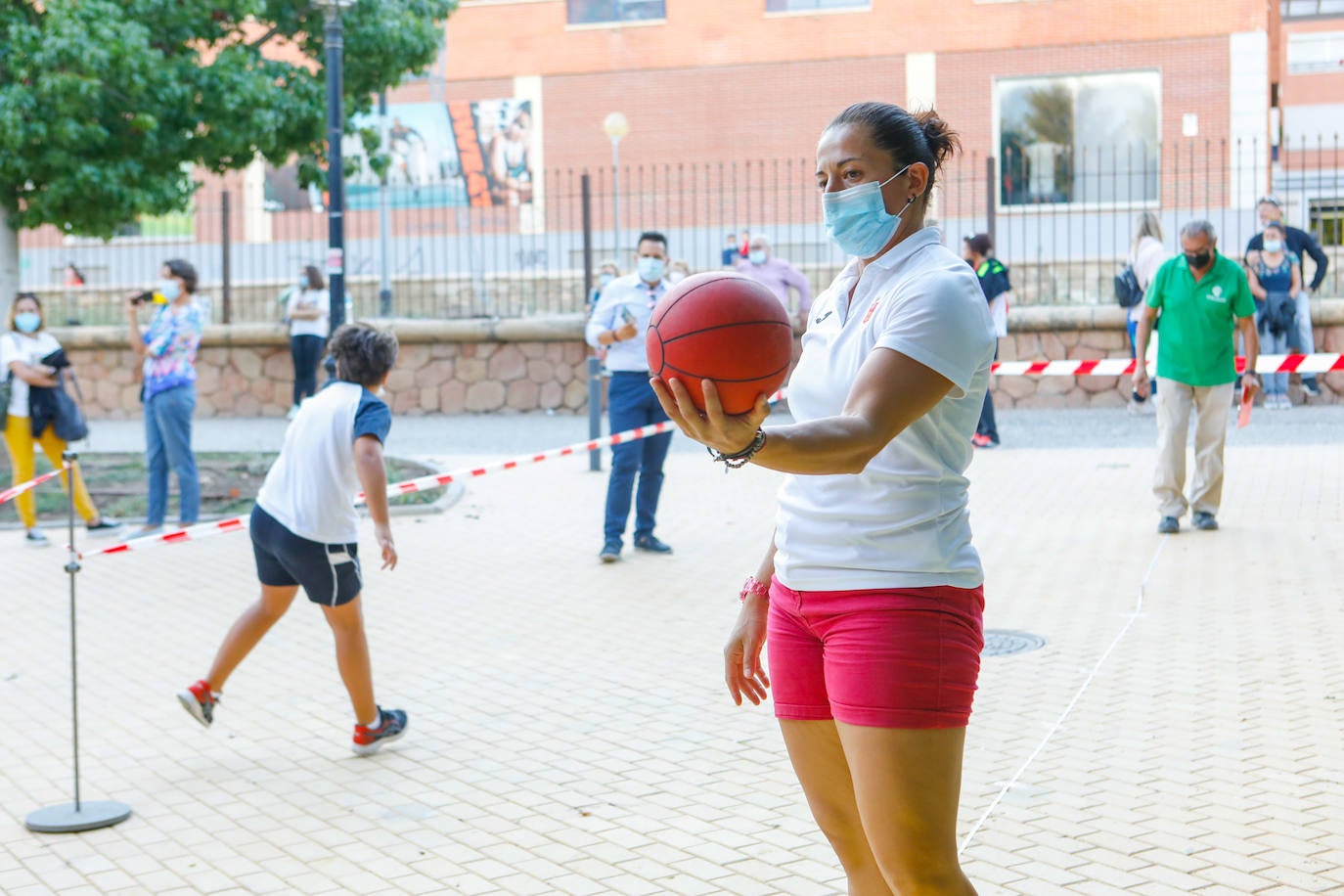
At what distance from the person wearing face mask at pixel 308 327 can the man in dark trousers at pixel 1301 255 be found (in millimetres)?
10719

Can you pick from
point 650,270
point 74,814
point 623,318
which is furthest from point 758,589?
point 650,270

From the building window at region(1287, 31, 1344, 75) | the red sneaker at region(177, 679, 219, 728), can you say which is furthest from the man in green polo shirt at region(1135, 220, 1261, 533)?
the building window at region(1287, 31, 1344, 75)

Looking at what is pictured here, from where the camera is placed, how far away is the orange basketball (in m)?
2.42

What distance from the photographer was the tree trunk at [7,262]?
14125mm

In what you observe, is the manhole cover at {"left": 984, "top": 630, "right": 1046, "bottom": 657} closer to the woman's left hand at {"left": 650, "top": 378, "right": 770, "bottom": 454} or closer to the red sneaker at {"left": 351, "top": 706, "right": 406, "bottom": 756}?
the red sneaker at {"left": 351, "top": 706, "right": 406, "bottom": 756}

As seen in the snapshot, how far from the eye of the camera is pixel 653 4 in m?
34.6

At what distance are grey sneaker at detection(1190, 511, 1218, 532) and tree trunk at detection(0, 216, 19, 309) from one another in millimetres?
10527

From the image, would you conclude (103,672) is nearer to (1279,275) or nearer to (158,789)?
(158,789)

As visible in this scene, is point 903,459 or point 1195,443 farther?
point 1195,443

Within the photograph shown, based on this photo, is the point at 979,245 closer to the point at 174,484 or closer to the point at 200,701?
the point at 174,484

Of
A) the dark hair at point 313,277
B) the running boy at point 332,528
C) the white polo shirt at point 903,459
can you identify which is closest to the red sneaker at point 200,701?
the running boy at point 332,528

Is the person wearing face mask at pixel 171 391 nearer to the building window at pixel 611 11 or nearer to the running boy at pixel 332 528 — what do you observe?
the running boy at pixel 332 528

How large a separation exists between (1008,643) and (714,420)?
5160mm

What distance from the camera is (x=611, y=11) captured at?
34906mm
